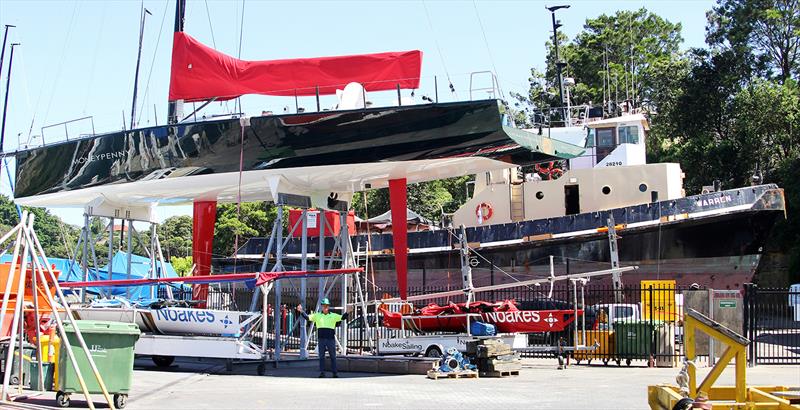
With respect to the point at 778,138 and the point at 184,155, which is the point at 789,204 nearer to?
the point at 778,138

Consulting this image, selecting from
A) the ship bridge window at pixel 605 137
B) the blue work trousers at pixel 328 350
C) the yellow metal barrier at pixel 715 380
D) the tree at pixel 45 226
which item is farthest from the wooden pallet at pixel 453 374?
the tree at pixel 45 226

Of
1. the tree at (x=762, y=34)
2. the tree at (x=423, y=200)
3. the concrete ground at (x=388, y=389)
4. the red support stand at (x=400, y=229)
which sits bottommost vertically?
the concrete ground at (x=388, y=389)

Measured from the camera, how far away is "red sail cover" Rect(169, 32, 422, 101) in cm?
1772

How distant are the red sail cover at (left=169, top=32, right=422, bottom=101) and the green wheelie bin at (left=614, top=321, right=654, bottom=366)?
6313 millimetres

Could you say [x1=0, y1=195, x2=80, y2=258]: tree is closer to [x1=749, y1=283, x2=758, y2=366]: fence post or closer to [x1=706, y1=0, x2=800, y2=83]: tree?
[x1=706, y1=0, x2=800, y2=83]: tree

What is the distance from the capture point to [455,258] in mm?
30062

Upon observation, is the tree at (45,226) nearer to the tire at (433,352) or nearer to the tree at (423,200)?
the tree at (423,200)

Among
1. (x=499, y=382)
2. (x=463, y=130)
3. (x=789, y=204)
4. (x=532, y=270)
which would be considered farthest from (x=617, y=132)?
(x=499, y=382)

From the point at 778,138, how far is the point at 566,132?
17.8 meters

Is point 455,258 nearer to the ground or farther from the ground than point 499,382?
farther from the ground

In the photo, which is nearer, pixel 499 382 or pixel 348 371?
pixel 499 382

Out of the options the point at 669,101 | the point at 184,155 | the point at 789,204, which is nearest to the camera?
the point at 184,155

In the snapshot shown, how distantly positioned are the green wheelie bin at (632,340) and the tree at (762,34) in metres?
32.8

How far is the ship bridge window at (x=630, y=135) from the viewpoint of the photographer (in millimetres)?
31828
